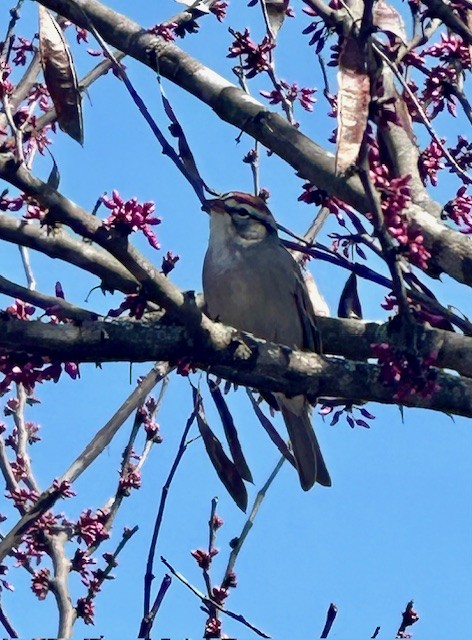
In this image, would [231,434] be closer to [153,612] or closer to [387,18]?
[153,612]

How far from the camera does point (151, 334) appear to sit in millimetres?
3812

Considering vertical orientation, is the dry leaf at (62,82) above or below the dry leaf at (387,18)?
below

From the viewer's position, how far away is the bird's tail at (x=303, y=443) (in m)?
5.88

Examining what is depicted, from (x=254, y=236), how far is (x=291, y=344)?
2.36 ft

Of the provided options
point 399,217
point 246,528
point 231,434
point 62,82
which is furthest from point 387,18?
point 246,528

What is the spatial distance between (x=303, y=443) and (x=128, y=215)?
9.27ft

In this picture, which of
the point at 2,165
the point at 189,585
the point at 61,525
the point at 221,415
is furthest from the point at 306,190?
the point at 61,525

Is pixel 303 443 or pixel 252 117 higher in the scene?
pixel 252 117

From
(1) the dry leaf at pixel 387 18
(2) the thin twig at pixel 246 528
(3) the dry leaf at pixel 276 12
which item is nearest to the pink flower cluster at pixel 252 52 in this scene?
(3) the dry leaf at pixel 276 12

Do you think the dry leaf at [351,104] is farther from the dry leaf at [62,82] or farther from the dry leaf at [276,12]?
the dry leaf at [276,12]

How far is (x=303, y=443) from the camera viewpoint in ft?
20.0

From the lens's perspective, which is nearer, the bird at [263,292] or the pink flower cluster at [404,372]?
the pink flower cluster at [404,372]

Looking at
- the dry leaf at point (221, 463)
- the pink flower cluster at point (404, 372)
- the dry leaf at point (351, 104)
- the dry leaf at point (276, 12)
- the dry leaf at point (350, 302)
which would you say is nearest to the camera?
the dry leaf at point (351, 104)

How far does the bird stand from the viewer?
588 centimetres
